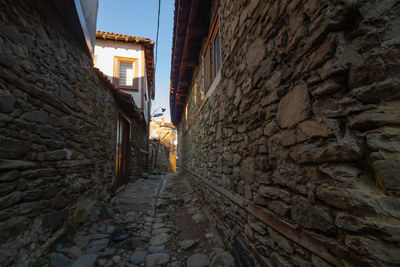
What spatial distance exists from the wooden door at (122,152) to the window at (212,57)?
3303 mm

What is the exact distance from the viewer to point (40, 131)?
2.29m

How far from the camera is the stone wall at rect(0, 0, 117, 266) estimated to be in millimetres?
1824

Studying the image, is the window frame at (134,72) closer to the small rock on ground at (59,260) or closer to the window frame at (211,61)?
the window frame at (211,61)

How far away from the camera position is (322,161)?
1079 mm

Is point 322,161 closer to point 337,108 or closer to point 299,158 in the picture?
point 299,158

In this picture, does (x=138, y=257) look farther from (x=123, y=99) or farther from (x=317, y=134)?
(x=123, y=99)

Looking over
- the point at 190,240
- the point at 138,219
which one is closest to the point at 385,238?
the point at 190,240

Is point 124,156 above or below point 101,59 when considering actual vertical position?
below

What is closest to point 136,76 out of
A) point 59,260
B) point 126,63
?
point 126,63

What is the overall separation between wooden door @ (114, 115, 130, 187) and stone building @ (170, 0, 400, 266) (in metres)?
4.67

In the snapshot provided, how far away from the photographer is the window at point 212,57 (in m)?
3.74

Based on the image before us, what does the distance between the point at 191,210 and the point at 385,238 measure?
387 centimetres

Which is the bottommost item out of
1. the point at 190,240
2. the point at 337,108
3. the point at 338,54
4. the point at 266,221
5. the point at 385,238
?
the point at 190,240

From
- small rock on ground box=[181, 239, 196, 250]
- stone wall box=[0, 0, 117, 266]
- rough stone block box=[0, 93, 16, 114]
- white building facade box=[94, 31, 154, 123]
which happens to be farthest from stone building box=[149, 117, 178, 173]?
rough stone block box=[0, 93, 16, 114]
